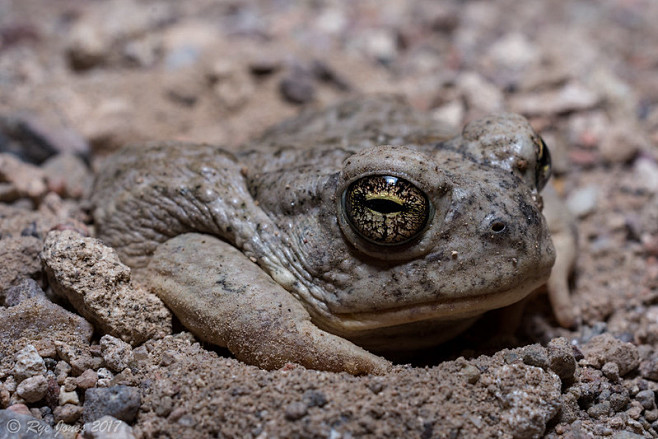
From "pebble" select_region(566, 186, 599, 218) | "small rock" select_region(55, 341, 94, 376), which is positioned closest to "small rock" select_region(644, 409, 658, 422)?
"pebble" select_region(566, 186, 599, 218)

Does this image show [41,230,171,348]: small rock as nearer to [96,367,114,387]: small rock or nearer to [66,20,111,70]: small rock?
[96,367,114,387]: small rock

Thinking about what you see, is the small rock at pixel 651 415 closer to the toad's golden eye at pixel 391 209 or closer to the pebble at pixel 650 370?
the pebble at pixel 650 370

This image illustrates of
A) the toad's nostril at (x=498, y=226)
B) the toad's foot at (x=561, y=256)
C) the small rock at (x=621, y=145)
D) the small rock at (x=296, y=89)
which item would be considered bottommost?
the toad's nostril at (x=498, y=226)

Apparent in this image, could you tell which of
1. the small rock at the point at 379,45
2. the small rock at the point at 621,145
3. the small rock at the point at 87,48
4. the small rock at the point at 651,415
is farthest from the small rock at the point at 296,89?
the small rock at the point at 651,415

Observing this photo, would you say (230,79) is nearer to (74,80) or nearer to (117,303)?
(74,80)

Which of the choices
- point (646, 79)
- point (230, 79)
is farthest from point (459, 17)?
point (230, 79)
